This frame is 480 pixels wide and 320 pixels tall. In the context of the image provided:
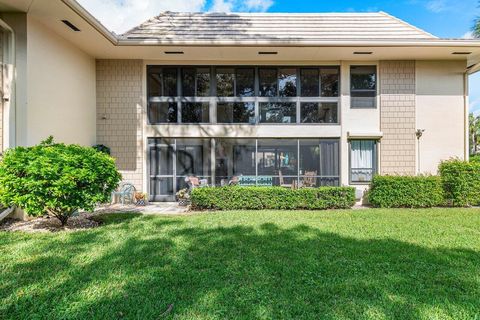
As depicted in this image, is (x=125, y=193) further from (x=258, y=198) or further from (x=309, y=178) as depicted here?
(x=309, y=178)

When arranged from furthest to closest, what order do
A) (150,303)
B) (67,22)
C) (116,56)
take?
1. (116,56)
2. (67,22)
3. (150,303)

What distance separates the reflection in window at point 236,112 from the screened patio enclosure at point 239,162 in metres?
0.77

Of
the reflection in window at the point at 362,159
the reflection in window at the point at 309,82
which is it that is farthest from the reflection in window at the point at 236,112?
the reflection in window at the point at 362,159

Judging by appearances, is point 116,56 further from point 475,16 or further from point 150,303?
point 475,16

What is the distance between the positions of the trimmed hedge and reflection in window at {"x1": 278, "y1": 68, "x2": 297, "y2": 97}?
4.02 m

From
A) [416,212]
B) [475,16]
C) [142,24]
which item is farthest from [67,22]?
[475,16]

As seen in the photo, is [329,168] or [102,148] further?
[329,168]

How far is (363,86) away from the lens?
34.6ft

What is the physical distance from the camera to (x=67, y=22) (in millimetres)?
7637

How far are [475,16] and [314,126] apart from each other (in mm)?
18287

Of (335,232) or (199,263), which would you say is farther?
(335,232)

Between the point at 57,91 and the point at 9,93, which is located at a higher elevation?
the point at 57,91

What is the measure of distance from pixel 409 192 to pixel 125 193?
9.73 metres

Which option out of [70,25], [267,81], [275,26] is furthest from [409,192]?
[70,25]
